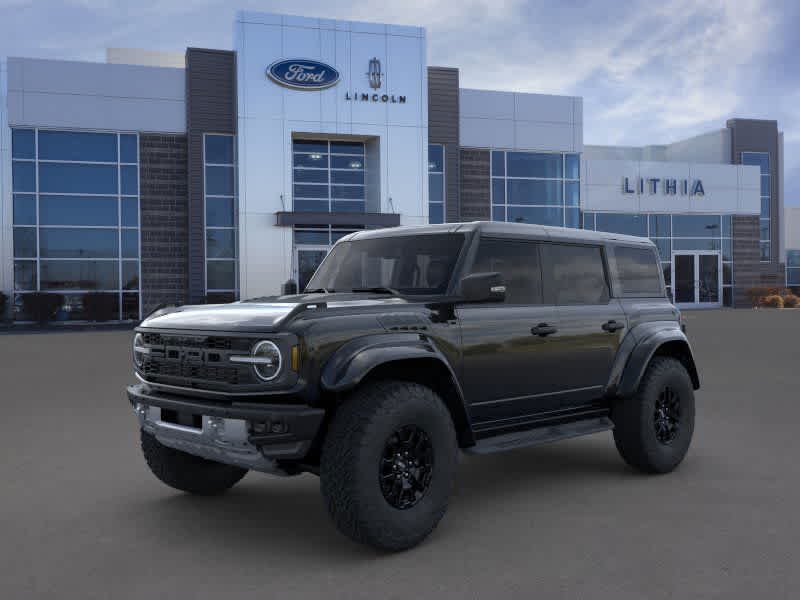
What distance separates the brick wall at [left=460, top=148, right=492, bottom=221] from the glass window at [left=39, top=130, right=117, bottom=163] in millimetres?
13783

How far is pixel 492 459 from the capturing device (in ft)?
22.5

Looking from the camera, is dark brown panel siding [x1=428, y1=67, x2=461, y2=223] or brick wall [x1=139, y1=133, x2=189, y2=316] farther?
dark brown panel siding [x1=428, y1=67, x2=461, y2=223]

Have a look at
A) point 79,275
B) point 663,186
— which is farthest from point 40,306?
point 663,186

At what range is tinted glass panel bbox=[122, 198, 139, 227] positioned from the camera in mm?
29000

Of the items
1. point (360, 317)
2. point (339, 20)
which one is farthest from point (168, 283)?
point (360, 317)

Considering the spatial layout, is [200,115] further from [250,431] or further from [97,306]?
[250,431]

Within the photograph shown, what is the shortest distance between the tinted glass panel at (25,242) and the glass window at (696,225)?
Answer: 28759mm

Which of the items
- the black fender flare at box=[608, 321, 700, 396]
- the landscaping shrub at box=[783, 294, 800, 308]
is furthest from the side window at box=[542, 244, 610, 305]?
the landscaping shrub at box=[783, 294, 800, 308]

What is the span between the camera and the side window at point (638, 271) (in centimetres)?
650

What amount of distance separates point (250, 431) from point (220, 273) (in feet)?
85.7

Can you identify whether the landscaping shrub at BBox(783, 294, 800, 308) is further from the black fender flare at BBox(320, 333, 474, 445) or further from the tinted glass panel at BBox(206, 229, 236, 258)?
the black fender flare at BBox(320, 333, 474, 445)

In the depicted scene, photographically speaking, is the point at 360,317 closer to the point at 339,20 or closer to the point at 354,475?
the point at 354,475

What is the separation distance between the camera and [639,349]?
613 cm

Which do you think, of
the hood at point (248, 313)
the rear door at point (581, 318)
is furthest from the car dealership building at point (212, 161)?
the hood at point (248, 313)
